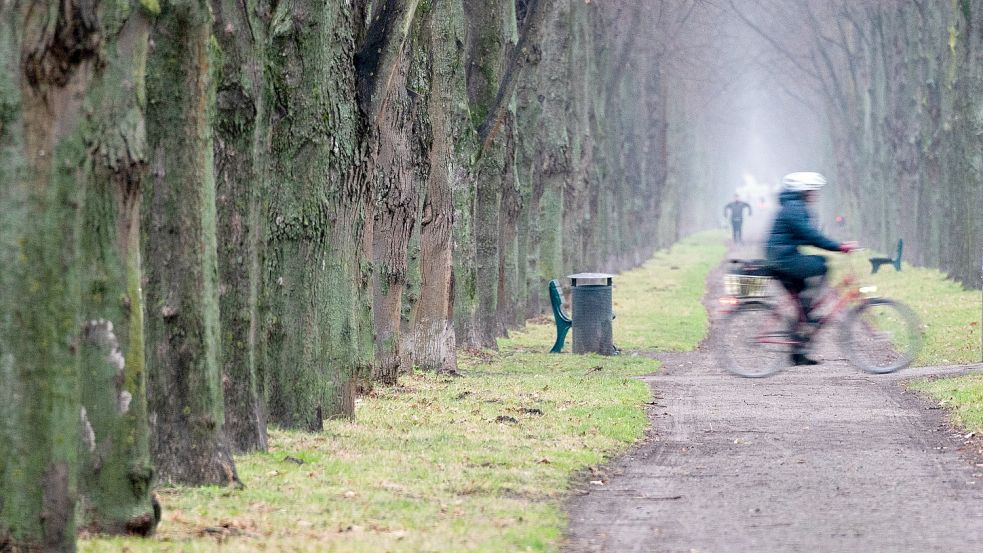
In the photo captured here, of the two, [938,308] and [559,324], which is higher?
[559,324]

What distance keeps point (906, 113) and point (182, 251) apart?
38.1 meters

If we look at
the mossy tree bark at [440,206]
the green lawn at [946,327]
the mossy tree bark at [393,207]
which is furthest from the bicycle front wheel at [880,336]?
the mossy tree bark at [440,206]

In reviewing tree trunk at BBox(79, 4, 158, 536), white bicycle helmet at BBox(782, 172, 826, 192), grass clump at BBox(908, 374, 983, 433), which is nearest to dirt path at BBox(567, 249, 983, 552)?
grass clump at BBox(908, 374, 983, 433)

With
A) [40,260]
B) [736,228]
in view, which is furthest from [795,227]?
[736,228]

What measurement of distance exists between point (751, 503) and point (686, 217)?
78725mm

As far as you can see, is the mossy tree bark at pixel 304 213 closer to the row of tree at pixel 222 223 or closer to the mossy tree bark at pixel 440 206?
the row of tree at pixel 222 223

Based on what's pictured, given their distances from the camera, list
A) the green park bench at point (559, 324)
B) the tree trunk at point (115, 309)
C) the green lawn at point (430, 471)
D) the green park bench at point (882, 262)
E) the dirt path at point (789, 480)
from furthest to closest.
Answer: the green park bench at point (882, 262)
the green park bench at point (559, 324)
the dirt path at point (789, 480)
the green lawn at point (430, 471)
the tree trunk at point (115, 309)

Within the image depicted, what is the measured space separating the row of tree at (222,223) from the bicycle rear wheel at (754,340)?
351 centimetres

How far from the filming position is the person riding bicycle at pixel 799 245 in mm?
14789

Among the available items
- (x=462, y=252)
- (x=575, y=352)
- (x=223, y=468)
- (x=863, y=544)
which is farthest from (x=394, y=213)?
(x=863, y=544)

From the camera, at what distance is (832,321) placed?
15500 millimetres

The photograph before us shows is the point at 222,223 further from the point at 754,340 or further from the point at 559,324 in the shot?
the point at 559,324

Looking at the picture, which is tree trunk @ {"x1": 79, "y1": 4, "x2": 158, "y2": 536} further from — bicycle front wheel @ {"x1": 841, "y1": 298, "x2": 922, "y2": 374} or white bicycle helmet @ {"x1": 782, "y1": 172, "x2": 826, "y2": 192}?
bicycle front wheel @ {"x1": 841, "y1": 298, "x2": 922, "y2": 374}

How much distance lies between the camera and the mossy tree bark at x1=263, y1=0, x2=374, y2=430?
12008mm
